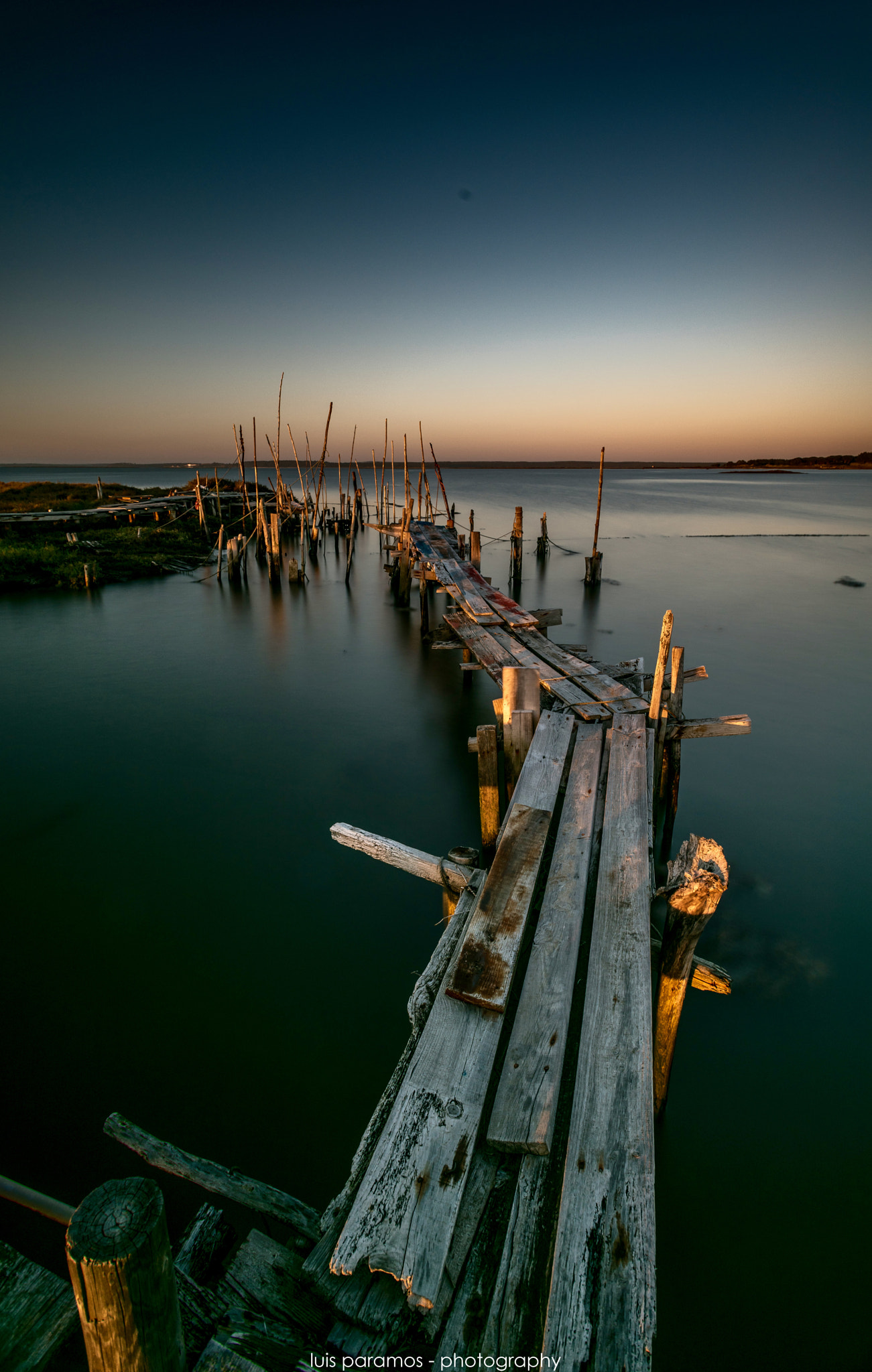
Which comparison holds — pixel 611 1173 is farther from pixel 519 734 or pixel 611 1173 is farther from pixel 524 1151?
pixel 519 734

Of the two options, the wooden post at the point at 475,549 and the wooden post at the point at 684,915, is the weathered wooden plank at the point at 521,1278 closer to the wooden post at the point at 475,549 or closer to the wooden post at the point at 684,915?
the wooden post at the point at 684,915

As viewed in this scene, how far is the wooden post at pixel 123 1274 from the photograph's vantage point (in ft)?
3.56

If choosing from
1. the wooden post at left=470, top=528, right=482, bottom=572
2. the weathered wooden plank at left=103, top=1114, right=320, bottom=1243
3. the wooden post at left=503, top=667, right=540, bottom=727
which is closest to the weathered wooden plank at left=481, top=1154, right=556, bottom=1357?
the weathered wooden plank at left=103, top=1114, right=320, bottom=1243

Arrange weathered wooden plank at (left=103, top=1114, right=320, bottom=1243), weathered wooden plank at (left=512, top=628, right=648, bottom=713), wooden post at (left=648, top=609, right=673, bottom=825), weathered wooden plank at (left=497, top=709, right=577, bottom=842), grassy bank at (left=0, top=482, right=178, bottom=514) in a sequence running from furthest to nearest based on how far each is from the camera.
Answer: grassy bank at (left=0, top=482, right=178, bottom=514), weathered wooden plank at (left=512, top=628, right=648, bottom=713), wooden post at (left=648, top=609, right=673, bottom=825), weathered wooden plank at (left=497, top=709, right=577, bottom=842), weathered wooden plank at (left=103, top=1114, right=320, bottom=1243)

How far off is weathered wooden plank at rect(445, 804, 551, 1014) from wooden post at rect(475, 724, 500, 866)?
88cm

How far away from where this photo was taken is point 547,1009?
249cm

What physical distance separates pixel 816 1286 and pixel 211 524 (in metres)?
29.1

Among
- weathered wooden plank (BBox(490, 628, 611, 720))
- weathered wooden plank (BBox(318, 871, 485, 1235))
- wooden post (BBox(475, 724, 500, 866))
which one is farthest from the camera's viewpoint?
weathered wooden plank (BBox(490, 628, 611, 720))

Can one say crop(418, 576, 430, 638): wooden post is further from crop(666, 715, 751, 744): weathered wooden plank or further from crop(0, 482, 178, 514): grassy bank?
crop(0, 482, 178, 514): grassy bank

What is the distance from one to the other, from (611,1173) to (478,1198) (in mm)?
435

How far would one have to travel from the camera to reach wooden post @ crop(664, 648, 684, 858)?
5.57 m

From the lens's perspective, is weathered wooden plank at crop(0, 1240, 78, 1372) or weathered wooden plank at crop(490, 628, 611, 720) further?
weathered wooden plank at crop(490, 628, 611, 720)

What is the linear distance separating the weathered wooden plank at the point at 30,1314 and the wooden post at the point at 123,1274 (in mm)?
804

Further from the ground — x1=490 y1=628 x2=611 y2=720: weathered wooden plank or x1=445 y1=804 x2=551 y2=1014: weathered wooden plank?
x1=490 y1=628 x2=611 y2=720: weathered wooden plank
